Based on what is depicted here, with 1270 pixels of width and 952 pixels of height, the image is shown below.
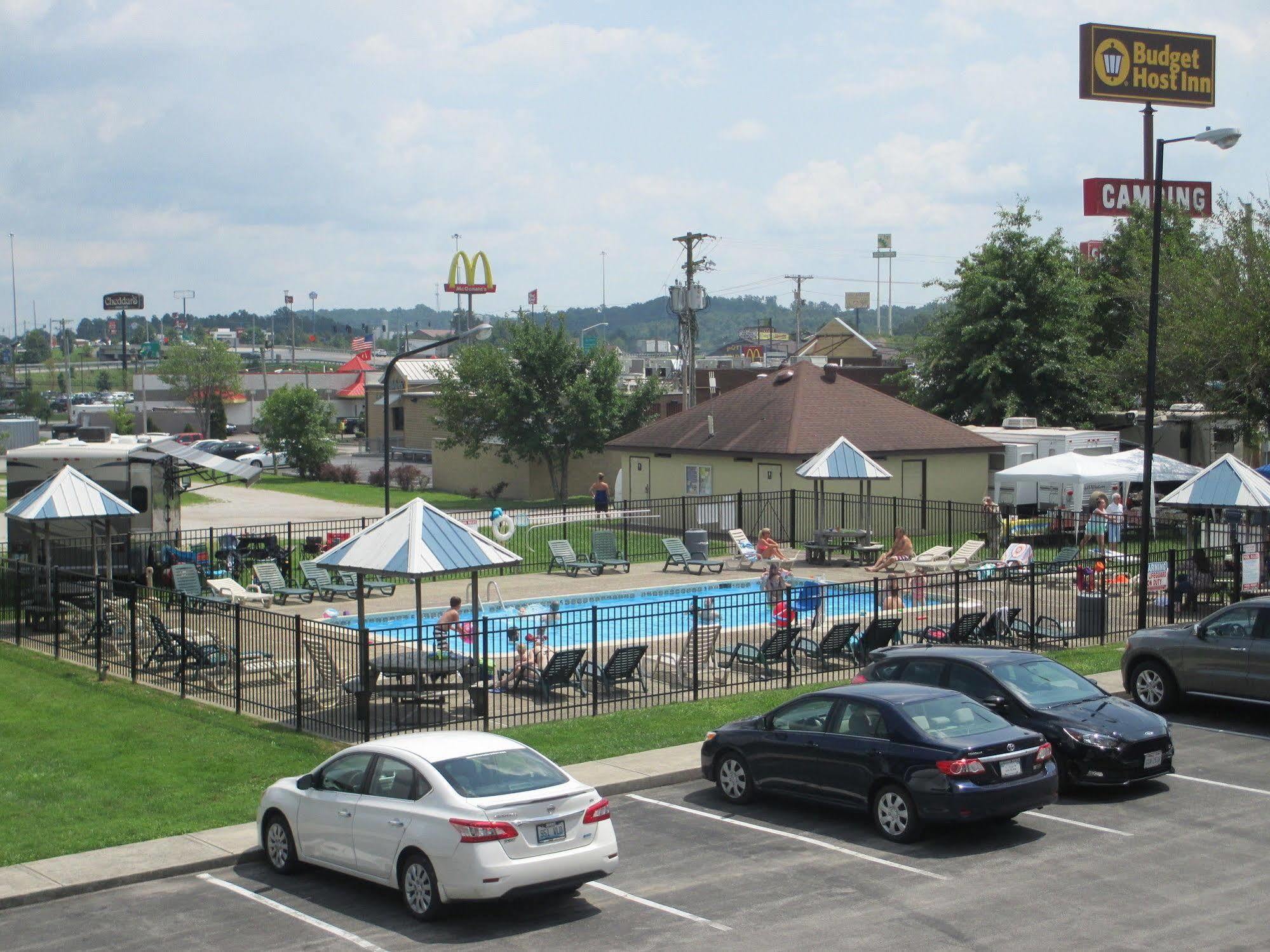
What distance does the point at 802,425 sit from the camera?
136ft

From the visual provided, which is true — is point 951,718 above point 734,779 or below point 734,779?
above

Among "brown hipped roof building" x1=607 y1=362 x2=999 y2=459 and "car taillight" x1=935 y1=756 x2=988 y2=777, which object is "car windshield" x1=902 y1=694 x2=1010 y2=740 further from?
"brown hipped roof building" x1=607 y1=362 x2=999 y2=459

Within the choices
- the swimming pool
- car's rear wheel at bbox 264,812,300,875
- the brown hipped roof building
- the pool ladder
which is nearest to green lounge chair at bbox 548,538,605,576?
the pool ladder

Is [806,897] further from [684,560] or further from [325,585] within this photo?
[684,560]

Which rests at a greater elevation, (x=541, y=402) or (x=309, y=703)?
(x=541, y=402)

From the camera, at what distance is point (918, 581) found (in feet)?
77.2

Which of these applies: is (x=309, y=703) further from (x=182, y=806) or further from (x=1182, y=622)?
(x=1182, y=622)

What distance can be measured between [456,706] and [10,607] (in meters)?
13.5

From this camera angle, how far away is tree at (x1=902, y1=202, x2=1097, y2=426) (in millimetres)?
51344

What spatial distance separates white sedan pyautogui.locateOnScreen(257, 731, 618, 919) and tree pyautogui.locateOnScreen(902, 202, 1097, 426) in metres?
42.8

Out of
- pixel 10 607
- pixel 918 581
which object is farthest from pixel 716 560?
pixel 10 607

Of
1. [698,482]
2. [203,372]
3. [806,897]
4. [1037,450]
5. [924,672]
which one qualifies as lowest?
[806,897]

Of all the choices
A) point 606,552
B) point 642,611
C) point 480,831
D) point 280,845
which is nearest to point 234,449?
point 606,552

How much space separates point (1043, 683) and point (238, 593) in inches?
704
